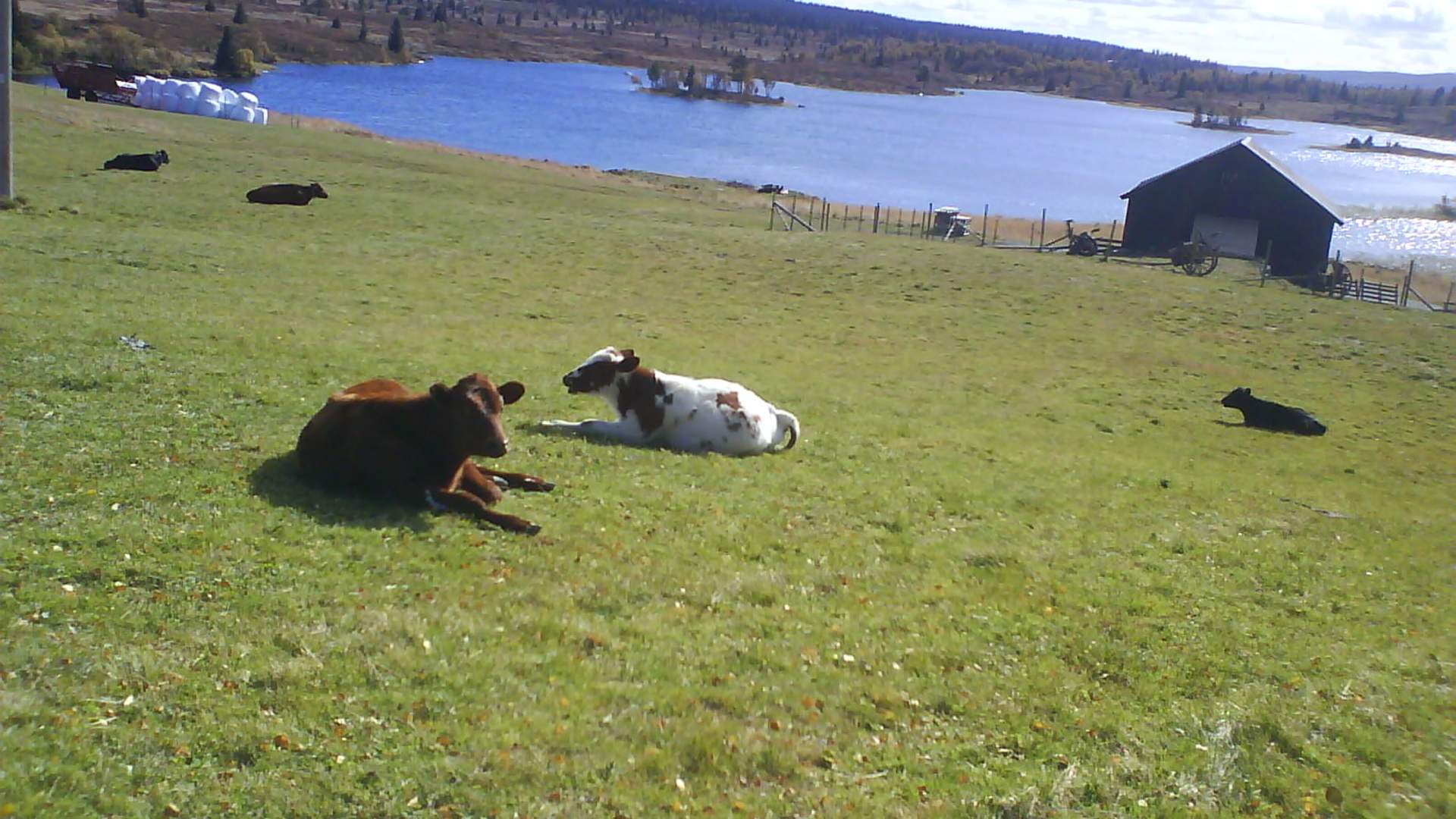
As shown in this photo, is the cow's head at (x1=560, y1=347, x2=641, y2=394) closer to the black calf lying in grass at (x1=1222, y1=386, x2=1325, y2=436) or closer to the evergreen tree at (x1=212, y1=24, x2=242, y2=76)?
the black calf lying in grass at (x1=1222, y1=386, x2=1325, y2=436)

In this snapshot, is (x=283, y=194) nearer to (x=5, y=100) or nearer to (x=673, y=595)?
(x=5, y=100)

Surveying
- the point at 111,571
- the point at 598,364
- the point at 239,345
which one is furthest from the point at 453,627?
the point at 239,345

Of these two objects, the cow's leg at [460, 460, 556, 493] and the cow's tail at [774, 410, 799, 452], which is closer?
the cow's leg at [460, 460, 556, 493]

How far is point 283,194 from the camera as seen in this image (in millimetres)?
33969

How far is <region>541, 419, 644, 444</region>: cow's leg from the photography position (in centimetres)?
1427

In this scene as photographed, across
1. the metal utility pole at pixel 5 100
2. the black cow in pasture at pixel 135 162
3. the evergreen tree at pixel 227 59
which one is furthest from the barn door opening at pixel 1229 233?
the evergreen tree at pixel 227 59

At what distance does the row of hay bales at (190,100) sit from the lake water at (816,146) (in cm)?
1924

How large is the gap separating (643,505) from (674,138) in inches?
4151

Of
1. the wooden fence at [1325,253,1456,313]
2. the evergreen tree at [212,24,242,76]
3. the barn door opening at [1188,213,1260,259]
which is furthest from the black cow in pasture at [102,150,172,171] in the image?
the evergreen tree at [212,24,242,76]

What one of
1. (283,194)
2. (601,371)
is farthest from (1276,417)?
(283,194)

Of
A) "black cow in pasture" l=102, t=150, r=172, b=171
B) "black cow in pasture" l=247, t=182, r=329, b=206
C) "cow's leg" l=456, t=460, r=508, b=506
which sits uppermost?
"black cow in pasture" l=102, t=150, r=172, b=171

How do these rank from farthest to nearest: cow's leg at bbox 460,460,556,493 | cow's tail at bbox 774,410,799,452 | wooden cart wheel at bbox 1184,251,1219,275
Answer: wooden cart wheel at bbox 1184,251,1219,275, cow's tail at bbox 774,410,799,452, cow's leg at bbox 460,460,556,493

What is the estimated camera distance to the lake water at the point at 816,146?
87500 millimetres

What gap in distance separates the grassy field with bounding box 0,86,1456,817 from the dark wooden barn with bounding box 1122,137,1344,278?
37503 mm
